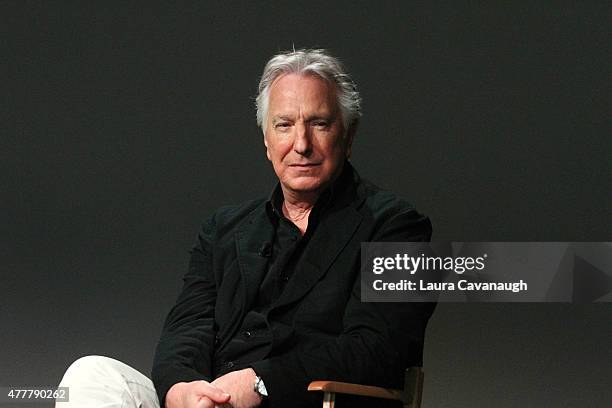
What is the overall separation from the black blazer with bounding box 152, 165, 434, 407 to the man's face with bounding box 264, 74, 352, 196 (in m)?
0.10

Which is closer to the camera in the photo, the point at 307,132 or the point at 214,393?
the point at 214,393

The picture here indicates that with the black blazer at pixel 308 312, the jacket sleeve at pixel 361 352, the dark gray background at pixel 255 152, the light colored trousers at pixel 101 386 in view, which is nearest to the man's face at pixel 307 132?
the black blazer at pixel 308 312

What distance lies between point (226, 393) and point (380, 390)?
0.40 meters

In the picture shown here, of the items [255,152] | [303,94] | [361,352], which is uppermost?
[255,152]

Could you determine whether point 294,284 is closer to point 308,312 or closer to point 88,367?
point 308,312

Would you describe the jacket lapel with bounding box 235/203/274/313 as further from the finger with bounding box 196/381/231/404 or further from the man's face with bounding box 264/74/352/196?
the finger with bounding box 196/381/231/404

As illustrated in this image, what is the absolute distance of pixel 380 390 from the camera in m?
2.70

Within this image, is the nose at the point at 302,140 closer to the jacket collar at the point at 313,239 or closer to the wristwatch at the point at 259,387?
the jacket collar at the point at 313,239

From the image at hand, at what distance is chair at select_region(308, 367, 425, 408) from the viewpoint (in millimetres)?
2590

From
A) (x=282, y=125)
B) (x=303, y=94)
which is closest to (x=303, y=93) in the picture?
(x=303, y=94)

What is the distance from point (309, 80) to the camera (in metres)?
2.97

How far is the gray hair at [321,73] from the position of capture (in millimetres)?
2990

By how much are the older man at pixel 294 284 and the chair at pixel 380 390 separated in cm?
4

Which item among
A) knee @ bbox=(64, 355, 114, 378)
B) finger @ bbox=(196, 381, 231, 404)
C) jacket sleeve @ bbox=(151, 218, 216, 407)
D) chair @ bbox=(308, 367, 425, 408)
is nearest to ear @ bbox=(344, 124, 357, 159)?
jacket sleeve @ bbox=(151, 218, 216, 407)
